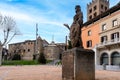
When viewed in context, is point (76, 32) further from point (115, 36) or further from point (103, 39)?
point (103, 39)

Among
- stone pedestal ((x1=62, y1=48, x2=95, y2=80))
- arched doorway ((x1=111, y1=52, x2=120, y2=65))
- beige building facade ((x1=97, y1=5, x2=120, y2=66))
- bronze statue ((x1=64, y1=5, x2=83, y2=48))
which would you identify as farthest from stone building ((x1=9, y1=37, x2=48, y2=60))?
stone pedestal ((x1=62, y1=48, x2=95, y2=80))

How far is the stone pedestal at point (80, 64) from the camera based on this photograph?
11398mm

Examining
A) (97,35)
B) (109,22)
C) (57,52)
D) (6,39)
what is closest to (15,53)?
(57,52)

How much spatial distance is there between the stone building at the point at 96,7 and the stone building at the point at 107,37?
28662 mm

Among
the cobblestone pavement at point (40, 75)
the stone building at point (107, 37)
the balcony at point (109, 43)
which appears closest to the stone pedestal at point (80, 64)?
the cobblestone pavement at point (40, 75)

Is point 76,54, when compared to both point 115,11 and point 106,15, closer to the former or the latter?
point 115,11

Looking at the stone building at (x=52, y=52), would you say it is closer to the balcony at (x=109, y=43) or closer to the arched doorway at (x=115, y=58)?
the balcony at (x=109, y=43)

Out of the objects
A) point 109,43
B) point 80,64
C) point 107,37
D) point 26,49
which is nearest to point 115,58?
point 109,43

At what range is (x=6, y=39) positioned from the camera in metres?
45.6

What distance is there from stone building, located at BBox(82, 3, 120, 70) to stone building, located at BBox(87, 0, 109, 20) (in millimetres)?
28662

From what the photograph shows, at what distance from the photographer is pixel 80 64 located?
37.7 feet

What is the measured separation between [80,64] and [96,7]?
6823 cm

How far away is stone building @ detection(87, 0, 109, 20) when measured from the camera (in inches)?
2989

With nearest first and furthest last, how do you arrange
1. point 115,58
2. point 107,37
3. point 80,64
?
point 80,64 < point 115,58 < point 107,37
